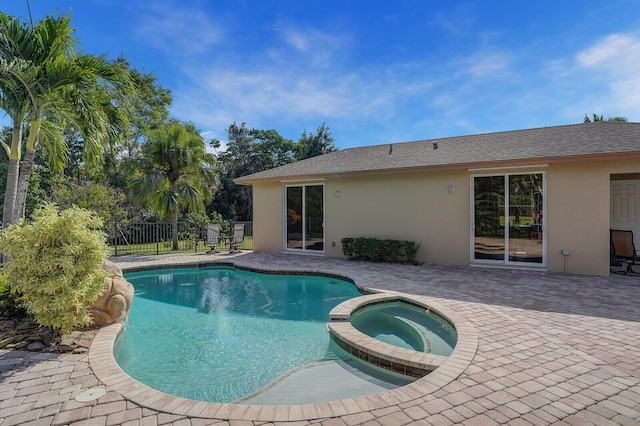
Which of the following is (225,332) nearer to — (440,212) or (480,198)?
(440,212)

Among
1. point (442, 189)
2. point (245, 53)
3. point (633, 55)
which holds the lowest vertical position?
point (442, 189)

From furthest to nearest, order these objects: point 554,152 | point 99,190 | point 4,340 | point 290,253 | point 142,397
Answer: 1. point 99,190
2. point 290,253
3. point 554,152
4. point 4,340
5. point 142,397

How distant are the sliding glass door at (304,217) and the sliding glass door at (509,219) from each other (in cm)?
543

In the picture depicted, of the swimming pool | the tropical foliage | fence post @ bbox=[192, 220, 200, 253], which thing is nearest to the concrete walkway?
the swimming pool

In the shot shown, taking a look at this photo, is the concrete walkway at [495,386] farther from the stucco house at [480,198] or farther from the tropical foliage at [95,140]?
the tropical foliage at [95,140]

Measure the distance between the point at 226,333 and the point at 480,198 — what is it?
7969 millimetres

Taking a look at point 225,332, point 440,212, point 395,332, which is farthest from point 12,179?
point 440,212

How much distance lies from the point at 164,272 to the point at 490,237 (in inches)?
→ 405

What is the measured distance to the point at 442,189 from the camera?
10148 millimetres

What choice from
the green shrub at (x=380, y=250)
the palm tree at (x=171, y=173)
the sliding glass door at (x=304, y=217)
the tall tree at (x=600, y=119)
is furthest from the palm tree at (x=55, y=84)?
the tall tree at (x=600, y=119)

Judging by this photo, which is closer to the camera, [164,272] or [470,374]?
[470,374]

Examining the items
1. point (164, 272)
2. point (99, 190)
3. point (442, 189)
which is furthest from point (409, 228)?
point (99, 190)

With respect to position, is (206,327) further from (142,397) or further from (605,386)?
(605,386)

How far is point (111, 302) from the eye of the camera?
513 cm
